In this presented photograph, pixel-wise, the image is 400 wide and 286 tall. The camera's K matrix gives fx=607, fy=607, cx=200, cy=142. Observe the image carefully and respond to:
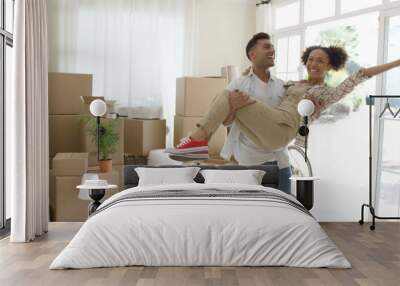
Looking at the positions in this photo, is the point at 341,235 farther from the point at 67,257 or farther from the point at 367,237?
the point at 67,257

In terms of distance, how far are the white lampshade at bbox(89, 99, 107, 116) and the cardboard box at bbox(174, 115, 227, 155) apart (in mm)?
829

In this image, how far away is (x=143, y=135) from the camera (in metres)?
6.95

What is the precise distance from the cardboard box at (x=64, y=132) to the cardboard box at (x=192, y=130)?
1182 millimetres

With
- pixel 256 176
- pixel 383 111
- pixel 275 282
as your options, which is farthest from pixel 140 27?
pixel 275 282

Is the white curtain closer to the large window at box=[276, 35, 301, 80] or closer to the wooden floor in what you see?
the wooden floor

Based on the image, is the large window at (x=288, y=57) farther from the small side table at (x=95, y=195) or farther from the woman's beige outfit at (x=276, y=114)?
the small side table at (x=95, y=195)

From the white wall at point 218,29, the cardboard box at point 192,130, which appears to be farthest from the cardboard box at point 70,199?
the white wall at point 218,29

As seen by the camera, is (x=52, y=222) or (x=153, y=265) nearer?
(x=153, y=265)

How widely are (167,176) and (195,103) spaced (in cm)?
93

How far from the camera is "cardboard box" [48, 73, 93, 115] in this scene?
709 cm

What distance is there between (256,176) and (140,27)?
2.34 meters

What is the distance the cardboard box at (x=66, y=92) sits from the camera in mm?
Result: 7090

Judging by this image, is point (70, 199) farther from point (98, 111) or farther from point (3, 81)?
point (3, 81)

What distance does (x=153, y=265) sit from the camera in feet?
15.3
